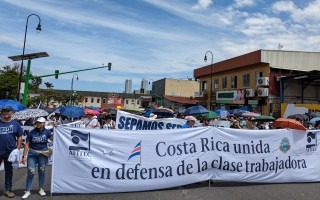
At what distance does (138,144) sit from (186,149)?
3.76 feet

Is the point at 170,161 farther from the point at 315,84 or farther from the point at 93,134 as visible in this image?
the point at 315,84

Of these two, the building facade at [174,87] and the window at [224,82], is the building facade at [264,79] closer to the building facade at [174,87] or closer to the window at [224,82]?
the window at [224,82]

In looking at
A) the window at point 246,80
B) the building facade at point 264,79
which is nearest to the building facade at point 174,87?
the building facade at point 264,79

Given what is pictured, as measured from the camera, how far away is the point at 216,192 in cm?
803

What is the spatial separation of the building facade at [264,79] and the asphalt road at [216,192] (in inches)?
1163

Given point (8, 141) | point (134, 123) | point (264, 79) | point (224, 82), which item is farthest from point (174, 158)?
point (224, 82)

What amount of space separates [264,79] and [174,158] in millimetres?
31072

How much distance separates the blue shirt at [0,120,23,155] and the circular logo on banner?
246 inches

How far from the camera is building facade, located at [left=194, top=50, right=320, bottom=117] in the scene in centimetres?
3809

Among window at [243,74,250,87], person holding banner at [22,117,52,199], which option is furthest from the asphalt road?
window at [243,74,250,87]

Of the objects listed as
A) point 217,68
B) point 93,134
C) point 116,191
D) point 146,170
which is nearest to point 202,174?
point 146,170

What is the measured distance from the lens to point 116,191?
7.79 metres

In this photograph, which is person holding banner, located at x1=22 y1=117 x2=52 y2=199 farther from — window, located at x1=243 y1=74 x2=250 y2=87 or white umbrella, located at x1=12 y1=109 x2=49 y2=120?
window, located at x1=243 y1=74 x2=250 y2=87

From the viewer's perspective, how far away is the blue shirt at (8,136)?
716 centimetres
